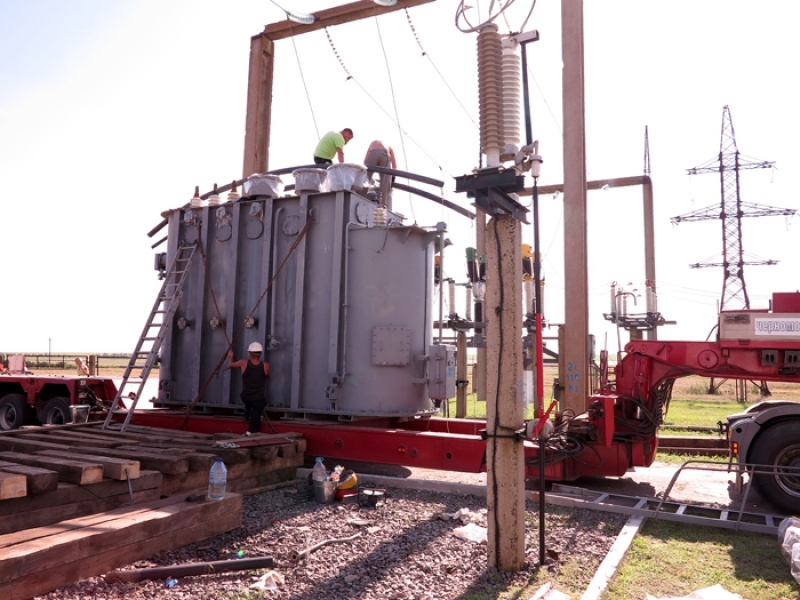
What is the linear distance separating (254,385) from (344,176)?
3.26m

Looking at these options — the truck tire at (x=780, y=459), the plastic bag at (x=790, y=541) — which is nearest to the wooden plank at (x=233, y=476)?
the plastic bag at (x=790, y=541)

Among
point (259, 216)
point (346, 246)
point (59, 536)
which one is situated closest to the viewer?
point (59, 536)

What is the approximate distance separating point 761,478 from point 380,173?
682cm

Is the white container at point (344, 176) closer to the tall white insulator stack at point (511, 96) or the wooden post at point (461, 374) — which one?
the tall white insulator stack at point (511, 96)

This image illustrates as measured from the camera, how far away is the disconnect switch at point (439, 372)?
9.08m

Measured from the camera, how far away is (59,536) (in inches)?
174

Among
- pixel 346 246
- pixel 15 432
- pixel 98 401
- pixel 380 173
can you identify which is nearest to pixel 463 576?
pixel 346 246

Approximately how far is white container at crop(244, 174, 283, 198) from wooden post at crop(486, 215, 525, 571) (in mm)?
5551

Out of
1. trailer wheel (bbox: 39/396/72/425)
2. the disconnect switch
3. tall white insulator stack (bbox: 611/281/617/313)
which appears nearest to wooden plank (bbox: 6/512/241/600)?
the disconnect switch

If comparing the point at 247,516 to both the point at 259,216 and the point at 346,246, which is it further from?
the point at 259,216

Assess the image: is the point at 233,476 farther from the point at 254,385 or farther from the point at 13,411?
the point at 13,411

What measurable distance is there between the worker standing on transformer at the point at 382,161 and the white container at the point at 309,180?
3.50ft

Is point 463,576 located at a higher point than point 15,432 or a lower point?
lower

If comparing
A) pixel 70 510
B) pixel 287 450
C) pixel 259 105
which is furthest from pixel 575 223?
pixel 70 510
